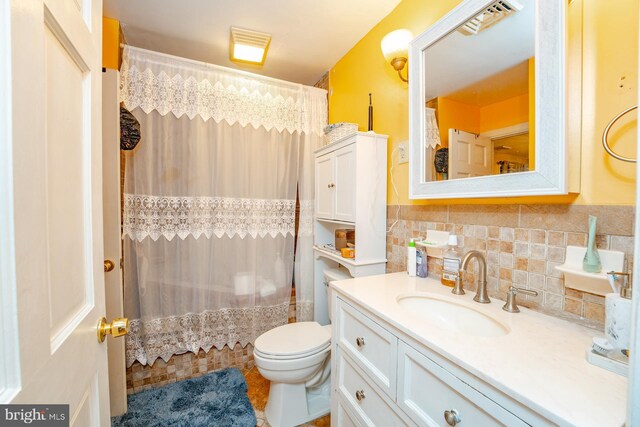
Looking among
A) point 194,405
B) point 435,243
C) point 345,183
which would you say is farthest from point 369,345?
point 194,405

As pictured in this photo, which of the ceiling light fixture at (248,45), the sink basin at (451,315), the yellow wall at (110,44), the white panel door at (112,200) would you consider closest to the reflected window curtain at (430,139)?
the sink basin at (451,315)

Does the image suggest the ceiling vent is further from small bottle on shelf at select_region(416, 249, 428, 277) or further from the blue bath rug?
the blue bath rug

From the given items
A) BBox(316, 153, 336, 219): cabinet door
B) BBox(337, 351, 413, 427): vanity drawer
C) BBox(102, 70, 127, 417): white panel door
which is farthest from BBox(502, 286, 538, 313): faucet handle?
BBox(102, 70, 127, 417): white panel door

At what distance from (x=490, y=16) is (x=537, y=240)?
2.91ft

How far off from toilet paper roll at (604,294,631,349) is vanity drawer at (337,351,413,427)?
0.58 metres

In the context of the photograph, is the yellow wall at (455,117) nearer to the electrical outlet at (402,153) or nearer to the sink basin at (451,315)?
the electrical outlet at (402,153)

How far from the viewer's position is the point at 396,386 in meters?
0.87

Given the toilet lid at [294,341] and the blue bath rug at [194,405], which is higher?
the toilet lid at [294,341]

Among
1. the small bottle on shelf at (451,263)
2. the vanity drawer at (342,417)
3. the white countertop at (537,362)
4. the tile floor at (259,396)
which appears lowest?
the tile floor at (259,396)

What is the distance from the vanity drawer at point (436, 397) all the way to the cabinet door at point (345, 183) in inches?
A: 35.7

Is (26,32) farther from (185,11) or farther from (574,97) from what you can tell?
(185,11)

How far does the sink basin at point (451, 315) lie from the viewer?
0.97 meters

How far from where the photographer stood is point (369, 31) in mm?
1808

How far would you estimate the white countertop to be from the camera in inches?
20.0
